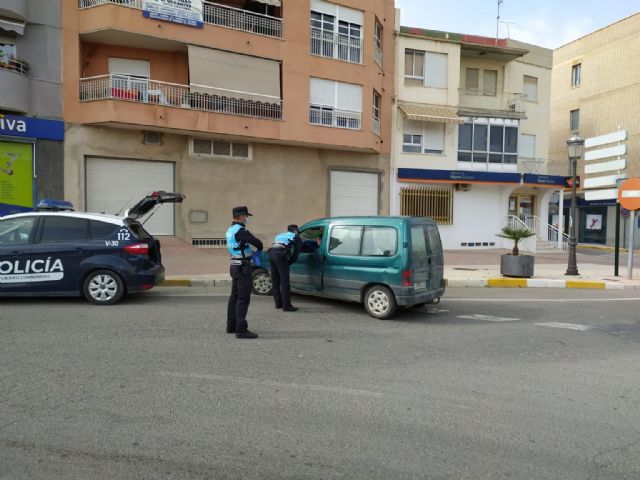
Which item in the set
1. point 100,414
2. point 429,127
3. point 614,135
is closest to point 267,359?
point 100,414

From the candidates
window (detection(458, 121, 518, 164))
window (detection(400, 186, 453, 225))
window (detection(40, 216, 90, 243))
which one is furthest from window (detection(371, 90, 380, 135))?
window (detection(40, 216, 90, 243))

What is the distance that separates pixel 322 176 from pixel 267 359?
16.0m

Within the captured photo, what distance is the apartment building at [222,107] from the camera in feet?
54.7

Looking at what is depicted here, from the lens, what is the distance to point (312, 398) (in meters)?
4.50

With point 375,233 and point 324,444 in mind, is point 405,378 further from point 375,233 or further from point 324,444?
point 375,233

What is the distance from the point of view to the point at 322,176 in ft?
69.2

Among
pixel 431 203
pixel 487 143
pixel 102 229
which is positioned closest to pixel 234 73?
pixel 102 229

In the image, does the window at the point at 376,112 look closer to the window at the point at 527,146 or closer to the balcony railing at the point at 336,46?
the balcony railing at the point at 336,46

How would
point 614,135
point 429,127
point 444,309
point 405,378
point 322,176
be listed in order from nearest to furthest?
point 405,378
point 444,309
point 614,135
point 322,176
point 429,127

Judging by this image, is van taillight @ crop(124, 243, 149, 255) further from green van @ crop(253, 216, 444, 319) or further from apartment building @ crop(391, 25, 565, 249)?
apartment building @ crop(391, 25, 565, 249)

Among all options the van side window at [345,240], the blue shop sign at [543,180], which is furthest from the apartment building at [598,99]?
the van side window at [345,240]

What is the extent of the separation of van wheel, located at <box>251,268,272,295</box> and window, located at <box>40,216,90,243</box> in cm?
319

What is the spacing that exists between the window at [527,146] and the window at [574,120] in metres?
11.4

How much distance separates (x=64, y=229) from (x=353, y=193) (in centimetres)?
1465
